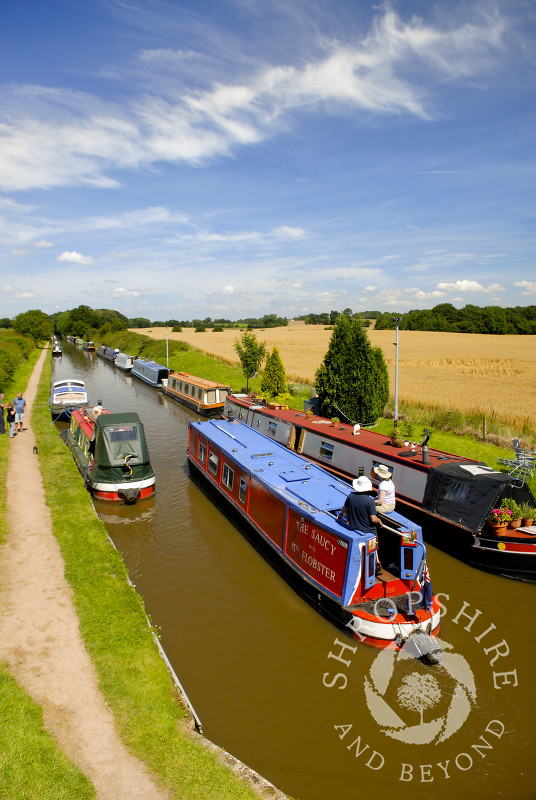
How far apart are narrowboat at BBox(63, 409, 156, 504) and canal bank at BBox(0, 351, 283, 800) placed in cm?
188

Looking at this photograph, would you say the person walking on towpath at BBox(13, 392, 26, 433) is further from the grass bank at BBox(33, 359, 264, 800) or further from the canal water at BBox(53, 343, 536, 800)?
the canal water at BBox(53, 343, 536, 800)

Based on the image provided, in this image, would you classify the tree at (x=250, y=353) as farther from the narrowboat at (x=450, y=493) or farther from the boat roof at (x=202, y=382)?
the narrowboat at (x=450, y=493)

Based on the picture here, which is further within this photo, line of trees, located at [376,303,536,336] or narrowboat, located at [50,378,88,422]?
line of trees, located at [376,303,536,336]

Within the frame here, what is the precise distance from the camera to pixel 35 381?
38.1 m

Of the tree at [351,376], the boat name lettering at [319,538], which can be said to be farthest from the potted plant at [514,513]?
the tree at [351,376]

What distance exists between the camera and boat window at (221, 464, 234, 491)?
46.1 ft

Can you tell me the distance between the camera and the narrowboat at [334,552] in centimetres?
845

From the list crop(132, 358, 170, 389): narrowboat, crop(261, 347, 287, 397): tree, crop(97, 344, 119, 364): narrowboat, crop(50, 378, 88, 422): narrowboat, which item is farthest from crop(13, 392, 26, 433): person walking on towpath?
crop(97, 344, 119, 364): narrowboat

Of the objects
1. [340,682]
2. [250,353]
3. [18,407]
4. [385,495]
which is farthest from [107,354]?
[340,682]

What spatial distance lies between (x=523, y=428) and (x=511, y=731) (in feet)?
53.0

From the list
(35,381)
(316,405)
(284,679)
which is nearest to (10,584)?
(284,679)

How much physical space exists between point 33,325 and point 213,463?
73097 mm

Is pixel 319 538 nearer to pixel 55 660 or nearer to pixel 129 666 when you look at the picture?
pixel 129 666

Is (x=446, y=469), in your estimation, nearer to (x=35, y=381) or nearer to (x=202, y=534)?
(x=202, y=534)
